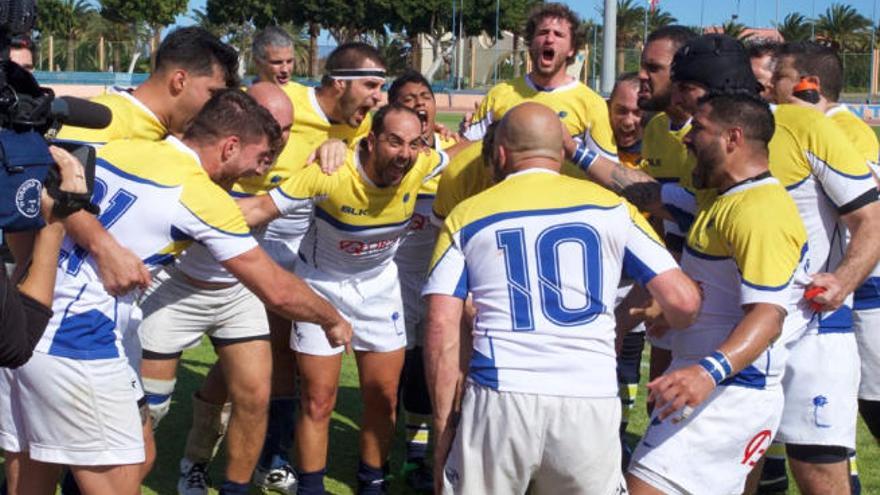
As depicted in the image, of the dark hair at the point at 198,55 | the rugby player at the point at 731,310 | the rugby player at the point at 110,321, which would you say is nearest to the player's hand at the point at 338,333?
the rugby player at the point at 110,321

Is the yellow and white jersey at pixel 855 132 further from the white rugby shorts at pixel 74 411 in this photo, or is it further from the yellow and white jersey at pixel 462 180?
the white rugby shorts at pixel 74 411

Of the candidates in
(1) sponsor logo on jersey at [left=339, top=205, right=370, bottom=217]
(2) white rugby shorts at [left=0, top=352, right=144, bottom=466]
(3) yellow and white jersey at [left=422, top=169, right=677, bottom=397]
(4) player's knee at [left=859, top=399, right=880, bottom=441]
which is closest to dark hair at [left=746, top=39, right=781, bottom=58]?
(4) player's knee at [left=859, top=399, right=880, bottom=441]

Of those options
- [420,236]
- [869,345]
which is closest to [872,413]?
[869,345]

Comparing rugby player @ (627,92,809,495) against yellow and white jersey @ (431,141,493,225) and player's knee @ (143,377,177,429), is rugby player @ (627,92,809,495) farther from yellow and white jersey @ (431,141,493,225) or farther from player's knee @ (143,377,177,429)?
player's knee @ (143,377,177,429)

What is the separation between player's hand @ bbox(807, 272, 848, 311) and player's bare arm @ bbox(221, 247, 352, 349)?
6.45 ft

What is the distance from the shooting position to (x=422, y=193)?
7059mm

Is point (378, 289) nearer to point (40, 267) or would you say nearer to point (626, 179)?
point (626, 179)

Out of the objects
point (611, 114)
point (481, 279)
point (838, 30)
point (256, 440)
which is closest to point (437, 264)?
point (481, 279)

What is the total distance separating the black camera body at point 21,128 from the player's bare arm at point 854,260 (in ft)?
10.3

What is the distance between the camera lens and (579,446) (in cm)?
425

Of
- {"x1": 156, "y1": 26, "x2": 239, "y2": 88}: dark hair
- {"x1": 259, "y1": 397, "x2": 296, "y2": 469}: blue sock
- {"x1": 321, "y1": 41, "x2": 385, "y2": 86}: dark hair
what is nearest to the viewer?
{"x1": 156, "y1": 26, "x2": 239, "y2": 88}: dark hair

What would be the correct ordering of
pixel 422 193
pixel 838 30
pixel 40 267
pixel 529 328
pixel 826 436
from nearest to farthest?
1. pixel 40 267
2. pixel 529 328
3. pixel 826 436
4. pixel 422 193
5. pixel 838 30

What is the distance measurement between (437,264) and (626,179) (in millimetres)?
1774

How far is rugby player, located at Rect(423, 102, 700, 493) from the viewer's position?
423 cm
